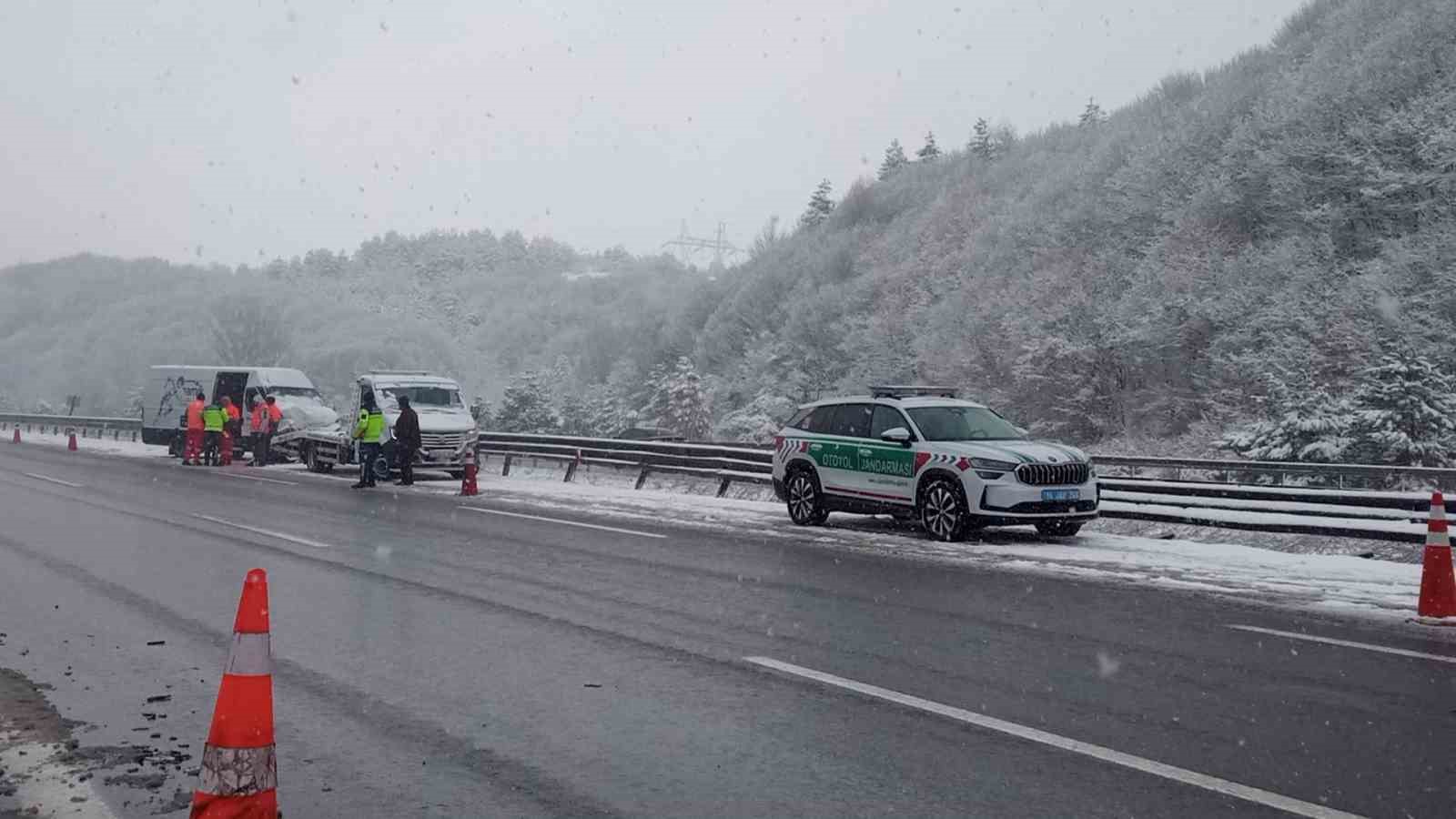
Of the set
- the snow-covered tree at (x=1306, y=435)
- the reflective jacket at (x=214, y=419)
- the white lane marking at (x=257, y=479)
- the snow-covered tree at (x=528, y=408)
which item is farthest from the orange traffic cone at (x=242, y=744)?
the snow-covered tree at (x=528, y=408)

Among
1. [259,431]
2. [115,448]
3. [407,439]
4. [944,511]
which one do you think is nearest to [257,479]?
[407,439]

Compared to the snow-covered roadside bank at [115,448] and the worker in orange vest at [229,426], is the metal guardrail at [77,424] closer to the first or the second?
the snow-covered roadside bank at [115,448]

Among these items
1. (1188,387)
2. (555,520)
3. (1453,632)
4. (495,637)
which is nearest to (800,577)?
(495,637)

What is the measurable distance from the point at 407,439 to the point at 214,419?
935 cm

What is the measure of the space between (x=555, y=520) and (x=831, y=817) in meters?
12.8

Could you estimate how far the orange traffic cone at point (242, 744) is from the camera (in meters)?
4.07

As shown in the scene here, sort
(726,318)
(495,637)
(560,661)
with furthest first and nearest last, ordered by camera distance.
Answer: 1. (726,318)
2. (495,637)
3. (560,661)

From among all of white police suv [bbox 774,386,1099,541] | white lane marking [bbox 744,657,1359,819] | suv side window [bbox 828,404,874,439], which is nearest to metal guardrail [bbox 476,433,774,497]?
white police suv [bbox 774,386,1099,541]

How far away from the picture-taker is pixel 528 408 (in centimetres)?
7012

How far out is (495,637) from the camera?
8.39 meters

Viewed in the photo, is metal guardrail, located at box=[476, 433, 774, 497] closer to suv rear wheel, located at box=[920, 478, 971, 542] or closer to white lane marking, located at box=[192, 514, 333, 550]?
suv rear wheel, located at box=[920, 478, 971, 542]

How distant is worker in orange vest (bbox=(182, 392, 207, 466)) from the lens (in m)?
31.7

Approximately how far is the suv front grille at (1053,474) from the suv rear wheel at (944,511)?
76 cm

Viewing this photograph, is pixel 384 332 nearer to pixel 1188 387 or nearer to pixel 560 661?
pixel 1188 387
